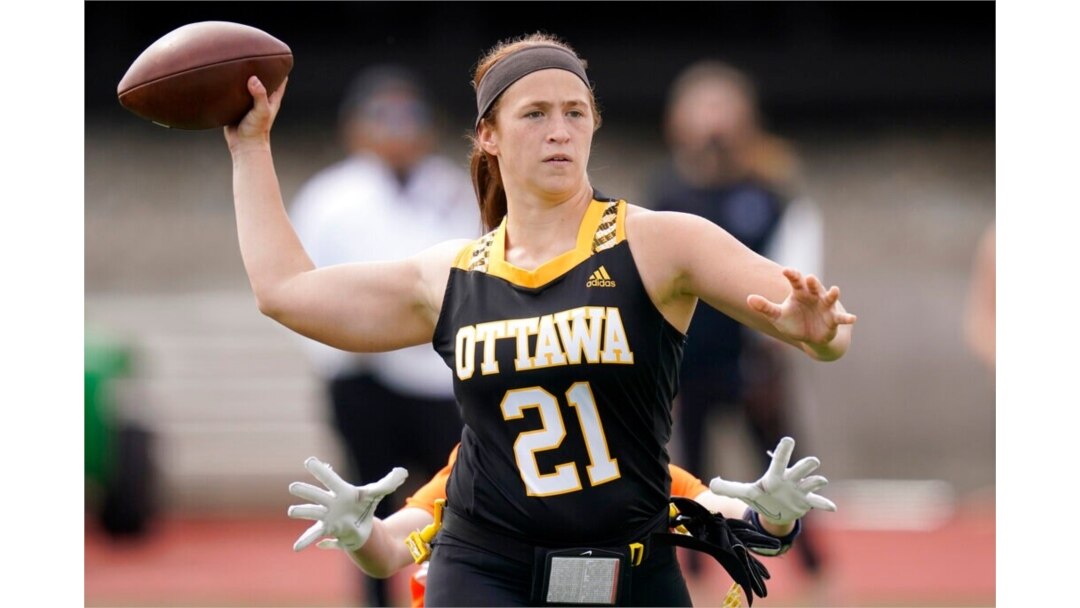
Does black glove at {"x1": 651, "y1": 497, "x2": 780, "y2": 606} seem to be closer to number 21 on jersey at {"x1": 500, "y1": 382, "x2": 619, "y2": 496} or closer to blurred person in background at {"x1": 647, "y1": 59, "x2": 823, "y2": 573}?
number 21 on jersey at {"x1": 500, "y1": 382, "x2": 619, "y2": 496}

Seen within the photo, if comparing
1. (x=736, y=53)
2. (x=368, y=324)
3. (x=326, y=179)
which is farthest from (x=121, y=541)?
(x=368, y=324)

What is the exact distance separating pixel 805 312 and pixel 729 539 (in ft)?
2.29

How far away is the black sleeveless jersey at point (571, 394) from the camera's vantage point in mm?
3158

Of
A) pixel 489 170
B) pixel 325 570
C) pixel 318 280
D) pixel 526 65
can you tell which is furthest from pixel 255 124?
pixel 325 570

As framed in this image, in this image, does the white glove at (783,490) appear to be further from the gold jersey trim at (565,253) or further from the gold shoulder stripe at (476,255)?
the gold shoulder stripe at (476,255)

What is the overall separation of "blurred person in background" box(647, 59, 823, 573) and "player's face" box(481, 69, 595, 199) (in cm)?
377

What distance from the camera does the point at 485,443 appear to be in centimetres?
328

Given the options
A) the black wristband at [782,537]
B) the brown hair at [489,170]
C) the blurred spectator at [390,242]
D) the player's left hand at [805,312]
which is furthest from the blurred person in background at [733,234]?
the player's left hand at [805,312]

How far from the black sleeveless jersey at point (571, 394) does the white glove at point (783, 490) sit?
→ 0.20 metres

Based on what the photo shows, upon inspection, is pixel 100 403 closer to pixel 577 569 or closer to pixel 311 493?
pixel 311 493

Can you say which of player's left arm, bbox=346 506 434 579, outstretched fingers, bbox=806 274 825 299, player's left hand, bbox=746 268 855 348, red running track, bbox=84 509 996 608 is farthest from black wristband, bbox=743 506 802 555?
red running track, bbox=84 509 996 608

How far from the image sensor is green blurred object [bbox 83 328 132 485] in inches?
398

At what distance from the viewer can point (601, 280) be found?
3191 millimetres

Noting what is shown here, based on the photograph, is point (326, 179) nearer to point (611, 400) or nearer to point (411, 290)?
point (411, 290)
